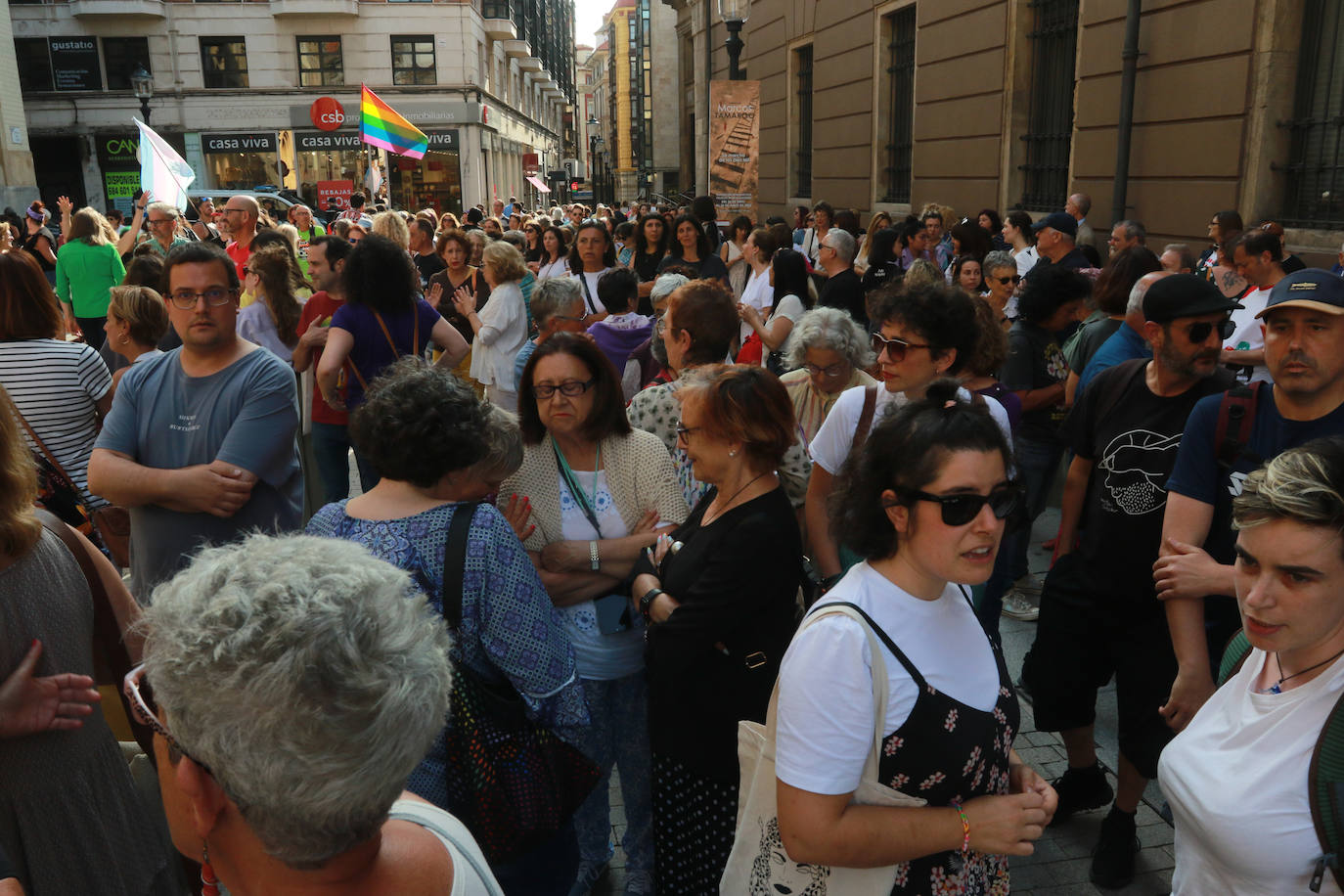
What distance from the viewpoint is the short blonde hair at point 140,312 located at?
15.9ft

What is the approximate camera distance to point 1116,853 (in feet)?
11.0

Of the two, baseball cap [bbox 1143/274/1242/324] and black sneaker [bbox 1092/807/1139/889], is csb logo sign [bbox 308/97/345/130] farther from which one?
black sneaker [bbox 1092/807/1139/889]

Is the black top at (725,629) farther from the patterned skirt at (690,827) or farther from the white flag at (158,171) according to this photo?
the white flag at (158,171)

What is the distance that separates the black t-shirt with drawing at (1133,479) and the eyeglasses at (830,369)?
109 cm

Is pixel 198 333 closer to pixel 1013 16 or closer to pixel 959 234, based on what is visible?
pixel 959 234

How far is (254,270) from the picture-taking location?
6215 mm

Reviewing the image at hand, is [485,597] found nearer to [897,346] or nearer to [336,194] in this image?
[897,346]

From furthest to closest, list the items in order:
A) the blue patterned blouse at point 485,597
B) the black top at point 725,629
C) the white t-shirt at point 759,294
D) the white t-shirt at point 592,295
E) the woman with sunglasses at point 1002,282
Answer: the white t-shirt at point 759,294 → the white t-shirt at point 592,295 → the woman with sunglasses at point 1002,282 → the black top at point 725,629 → the blue patterned blouse at point 485,597

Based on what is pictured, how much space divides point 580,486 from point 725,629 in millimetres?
860

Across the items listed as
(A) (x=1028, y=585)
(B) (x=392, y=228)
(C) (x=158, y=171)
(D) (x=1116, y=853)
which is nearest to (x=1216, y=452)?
(D) (x=1116, y=853)

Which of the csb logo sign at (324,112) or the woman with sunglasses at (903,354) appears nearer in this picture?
the woman with sunglasses at (903,354)

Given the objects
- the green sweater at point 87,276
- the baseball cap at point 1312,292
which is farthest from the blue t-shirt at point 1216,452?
the green sweater at point 87,276

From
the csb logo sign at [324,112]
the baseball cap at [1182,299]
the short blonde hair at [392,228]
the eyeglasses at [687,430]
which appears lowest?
the eyeglasses at [687,430]

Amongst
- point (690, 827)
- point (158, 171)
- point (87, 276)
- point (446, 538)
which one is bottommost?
point (690, 827)
